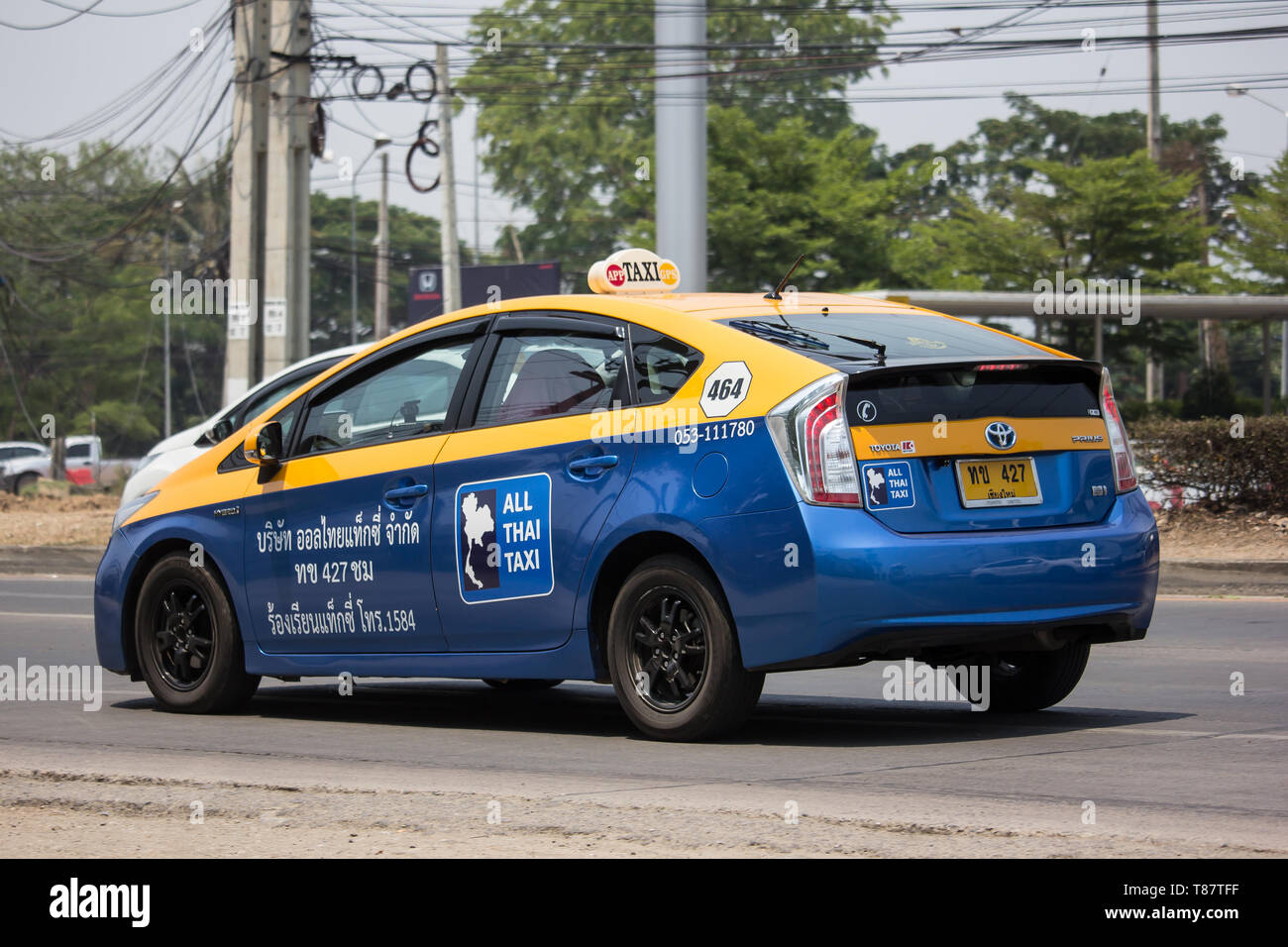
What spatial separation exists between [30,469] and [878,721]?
48.2m

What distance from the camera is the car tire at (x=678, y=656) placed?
5.77 meters

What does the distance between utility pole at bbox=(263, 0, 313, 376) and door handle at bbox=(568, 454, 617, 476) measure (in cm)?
1647

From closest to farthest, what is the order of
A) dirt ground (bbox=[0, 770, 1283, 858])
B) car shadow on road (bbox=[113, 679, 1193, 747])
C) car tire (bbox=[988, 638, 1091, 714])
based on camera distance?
dirt ground (bbox=[0, 770, 1283, 858]) → car shadow on road (bbox=[113, 679, 1193, 747]) → car tire (bbox=[988, 638, 1091, 714])

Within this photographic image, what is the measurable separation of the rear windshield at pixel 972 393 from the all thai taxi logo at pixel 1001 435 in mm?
44

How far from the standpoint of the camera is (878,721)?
6.75m

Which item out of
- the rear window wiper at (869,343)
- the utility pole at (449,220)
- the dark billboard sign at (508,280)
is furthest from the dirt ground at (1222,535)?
the utility pole at (449,220)

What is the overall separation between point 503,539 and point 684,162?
13065mm

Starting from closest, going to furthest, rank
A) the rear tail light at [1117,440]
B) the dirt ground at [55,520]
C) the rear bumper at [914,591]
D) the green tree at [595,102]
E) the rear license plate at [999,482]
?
the rear bumper at [914,591] < the rear license plate at [999,482] < the rear tail light at [1117,440] < the dirt ground at [55,520] < the green tree at [595,102]

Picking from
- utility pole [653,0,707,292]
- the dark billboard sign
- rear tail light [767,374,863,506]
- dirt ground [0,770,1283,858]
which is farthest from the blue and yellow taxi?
the dark billboard sign

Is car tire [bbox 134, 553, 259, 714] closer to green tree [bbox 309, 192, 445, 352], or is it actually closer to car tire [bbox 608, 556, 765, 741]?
car tire [bbox 608, 556, 765, 741]

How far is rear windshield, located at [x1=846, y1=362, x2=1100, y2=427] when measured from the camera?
568 cm

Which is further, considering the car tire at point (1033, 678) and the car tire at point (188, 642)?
the car tire at point (188, 642)

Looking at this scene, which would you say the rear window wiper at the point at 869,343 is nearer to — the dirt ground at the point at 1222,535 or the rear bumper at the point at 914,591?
the rear bumper at the point at 914,591

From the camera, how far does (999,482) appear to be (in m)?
5.83
